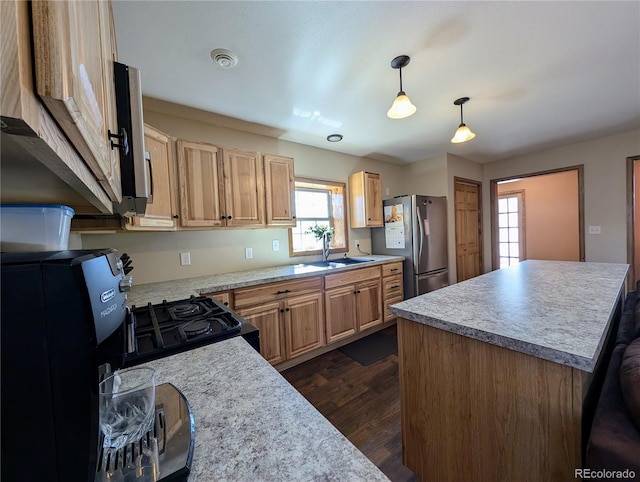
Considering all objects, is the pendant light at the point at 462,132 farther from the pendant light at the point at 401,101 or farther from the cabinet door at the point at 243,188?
the cabinet door at the point at 243,188

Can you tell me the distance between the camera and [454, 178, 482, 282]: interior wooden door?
4.11m

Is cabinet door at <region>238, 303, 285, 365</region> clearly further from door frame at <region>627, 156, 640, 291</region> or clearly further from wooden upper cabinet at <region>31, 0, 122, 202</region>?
door frame at <region>627, 156, 640, 291</region>

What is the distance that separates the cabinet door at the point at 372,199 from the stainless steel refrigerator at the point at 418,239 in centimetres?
14

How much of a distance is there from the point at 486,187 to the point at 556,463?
462 cm

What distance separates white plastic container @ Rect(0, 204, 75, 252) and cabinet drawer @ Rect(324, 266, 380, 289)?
84.4 inches

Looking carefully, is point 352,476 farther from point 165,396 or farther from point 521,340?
point 521,340

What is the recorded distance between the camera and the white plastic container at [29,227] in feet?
1.86

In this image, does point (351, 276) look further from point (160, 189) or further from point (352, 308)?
point (160, 189)

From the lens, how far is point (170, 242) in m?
2.35

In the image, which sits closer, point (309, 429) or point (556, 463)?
point (309, 429)

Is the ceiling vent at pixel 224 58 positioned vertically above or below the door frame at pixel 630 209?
above

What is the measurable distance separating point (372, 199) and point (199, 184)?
2307 mm

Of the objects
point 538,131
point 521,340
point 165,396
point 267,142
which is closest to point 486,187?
point 538,131

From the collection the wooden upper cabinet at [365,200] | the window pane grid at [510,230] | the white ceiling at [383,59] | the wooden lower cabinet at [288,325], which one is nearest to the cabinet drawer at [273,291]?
the wooden lower cabinet at [288,325]
